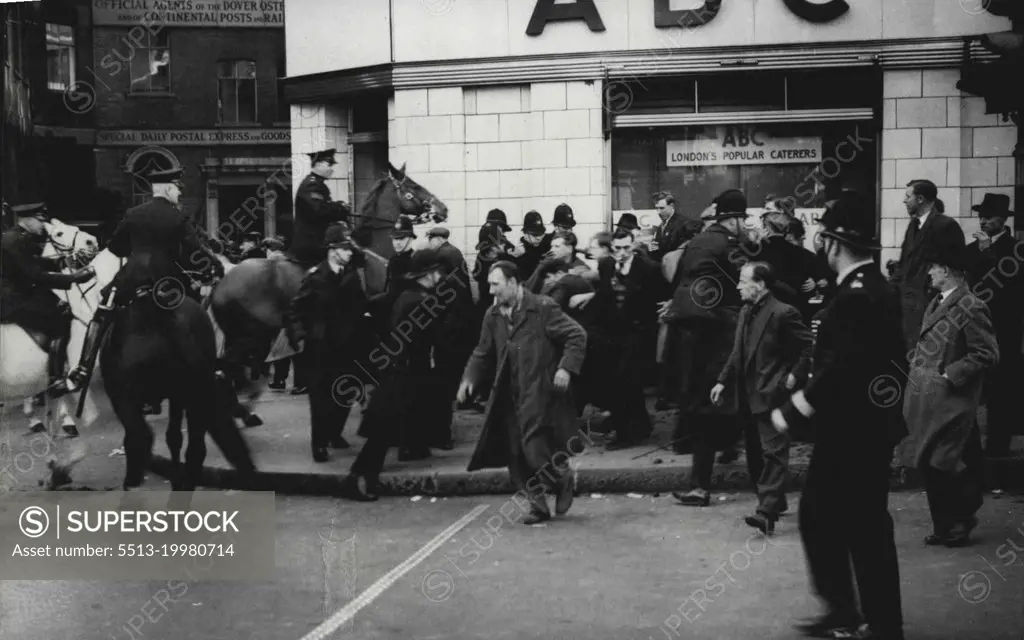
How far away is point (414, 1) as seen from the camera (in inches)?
554

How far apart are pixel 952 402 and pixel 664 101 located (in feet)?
23.7

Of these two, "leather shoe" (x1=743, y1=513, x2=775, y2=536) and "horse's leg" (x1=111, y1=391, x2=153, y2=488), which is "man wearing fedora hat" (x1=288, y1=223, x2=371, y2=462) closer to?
"horse's leg" (x1=111, y1=391, x2=153, y2=488)

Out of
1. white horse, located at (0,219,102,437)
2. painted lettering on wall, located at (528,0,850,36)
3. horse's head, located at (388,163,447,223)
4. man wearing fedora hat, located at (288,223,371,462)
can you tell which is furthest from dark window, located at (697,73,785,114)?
white horse, located at (0,219,102,437)

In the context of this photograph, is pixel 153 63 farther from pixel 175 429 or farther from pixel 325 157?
pixel 175 429

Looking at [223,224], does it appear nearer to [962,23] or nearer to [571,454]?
[962,23]

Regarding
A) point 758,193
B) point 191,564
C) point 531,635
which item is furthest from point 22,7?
point 758,193

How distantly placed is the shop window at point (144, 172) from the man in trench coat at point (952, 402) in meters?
5.14

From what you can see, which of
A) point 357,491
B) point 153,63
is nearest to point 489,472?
point 357,491

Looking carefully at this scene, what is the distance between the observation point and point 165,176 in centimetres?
868

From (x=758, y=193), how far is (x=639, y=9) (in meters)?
2.37

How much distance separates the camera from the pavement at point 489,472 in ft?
32.0

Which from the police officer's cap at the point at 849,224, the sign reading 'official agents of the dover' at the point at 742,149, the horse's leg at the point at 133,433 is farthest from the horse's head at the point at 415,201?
the police officer's cap at the point at 849,224

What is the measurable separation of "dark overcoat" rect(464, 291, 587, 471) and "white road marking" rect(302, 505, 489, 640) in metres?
0.49

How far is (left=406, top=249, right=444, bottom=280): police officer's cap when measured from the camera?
404 inches
